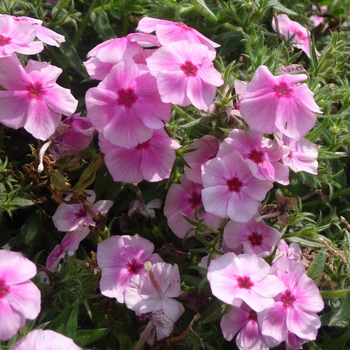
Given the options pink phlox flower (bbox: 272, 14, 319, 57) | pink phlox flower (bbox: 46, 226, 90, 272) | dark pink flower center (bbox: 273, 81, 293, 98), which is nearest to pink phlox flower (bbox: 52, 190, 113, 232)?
pink phlox flower (bbox: 46, 226, 90, 272)

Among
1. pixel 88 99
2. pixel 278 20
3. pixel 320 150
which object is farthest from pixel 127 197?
pixel 278 20

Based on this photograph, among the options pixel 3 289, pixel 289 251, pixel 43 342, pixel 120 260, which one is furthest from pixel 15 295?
pixel 289 251

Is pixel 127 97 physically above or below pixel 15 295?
above

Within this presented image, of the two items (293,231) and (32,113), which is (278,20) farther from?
(32,113)

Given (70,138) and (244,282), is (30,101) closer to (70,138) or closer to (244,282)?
(70,138)

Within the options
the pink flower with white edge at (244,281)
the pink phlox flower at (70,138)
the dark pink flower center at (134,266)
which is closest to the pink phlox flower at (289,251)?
the pink flower with white edge at (244,281)

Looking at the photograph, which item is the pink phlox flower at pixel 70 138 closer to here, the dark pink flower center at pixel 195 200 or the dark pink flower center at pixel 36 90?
the dark pink flower center at pixel 36 90
